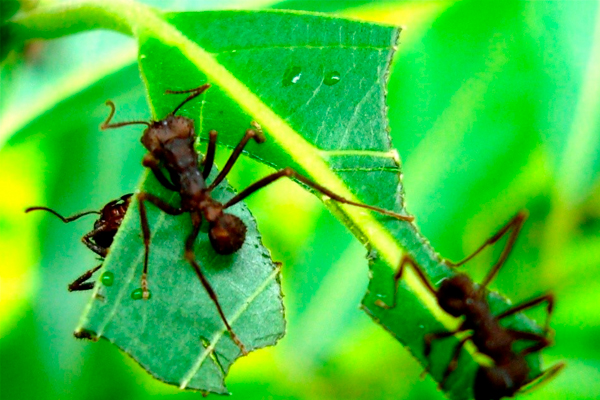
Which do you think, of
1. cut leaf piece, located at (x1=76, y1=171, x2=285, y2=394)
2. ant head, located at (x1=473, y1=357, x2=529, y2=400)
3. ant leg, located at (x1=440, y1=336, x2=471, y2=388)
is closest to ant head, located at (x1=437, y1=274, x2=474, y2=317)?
ant leg, located at (x1=440, y1=336, x2=471, y2=388)

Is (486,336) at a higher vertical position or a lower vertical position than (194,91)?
lower

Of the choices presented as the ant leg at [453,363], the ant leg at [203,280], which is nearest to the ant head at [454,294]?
the ant leg at [453,363]

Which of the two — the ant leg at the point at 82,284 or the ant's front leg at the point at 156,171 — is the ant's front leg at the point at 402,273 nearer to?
the ant's front leg at the point at 156,171

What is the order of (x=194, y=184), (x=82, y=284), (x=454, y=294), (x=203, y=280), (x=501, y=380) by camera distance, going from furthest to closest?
(x=82, y=284) → (x=194, y=184) → (x=501, y=380) → (x=454, y=294) → (x=203, y=280)

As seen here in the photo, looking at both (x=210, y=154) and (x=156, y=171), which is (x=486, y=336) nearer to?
(x=210, y=154)

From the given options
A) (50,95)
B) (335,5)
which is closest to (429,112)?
(335,5)

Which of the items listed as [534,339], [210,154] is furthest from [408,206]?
[210,154]

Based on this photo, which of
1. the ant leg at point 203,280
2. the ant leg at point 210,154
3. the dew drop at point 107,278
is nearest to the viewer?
the dew drop at point 107,278
